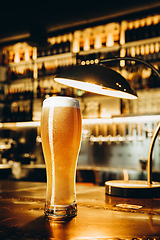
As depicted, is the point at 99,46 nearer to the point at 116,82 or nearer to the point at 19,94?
the point at 19,94

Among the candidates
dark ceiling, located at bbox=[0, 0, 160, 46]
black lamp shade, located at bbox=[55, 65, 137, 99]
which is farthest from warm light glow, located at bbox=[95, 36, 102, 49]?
black lamp shade, located at bbox=[55, 65, 137, 99]

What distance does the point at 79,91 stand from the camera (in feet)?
15.8

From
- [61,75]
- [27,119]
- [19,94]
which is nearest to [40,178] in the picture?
[27,119]

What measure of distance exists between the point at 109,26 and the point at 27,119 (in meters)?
2.30

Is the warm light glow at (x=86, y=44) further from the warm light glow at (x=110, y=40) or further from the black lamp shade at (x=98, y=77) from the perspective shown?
the black lamp shade at (x=98, y=77)

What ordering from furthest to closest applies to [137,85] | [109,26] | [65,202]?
[109,26] → [137,85] → [65,202]

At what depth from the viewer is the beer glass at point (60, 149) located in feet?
2.13

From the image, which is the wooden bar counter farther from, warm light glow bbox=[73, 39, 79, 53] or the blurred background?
warm light glow bbox=[73, 39, 79, 53]

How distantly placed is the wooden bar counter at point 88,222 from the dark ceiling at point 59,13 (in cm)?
339

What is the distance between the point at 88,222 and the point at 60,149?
0.59 feet

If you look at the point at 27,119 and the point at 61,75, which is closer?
the point at 61,75

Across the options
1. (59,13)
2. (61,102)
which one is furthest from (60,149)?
(59,13)

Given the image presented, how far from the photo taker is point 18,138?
577 centimetres

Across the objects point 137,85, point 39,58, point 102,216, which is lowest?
point 102,216
